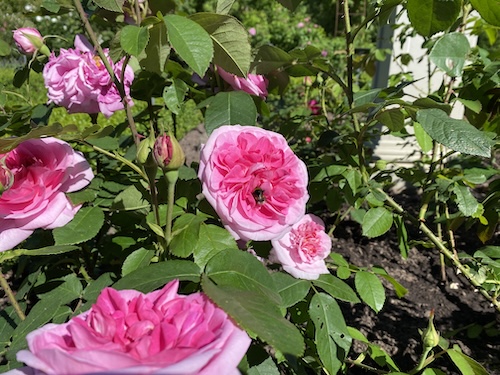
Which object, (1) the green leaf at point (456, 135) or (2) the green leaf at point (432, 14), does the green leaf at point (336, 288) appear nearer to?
(1) the green leaf at point (456, 135)

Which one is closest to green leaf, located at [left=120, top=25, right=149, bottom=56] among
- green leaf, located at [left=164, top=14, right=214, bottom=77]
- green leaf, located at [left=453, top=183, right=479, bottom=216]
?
green leaf, located at [left=164, top=14, right=214, bottom=77]

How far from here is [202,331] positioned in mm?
405

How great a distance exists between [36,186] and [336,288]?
0.52 meters

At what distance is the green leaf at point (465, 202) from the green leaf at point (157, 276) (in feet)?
2.18

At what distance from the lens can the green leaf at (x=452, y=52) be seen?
0.84 meters

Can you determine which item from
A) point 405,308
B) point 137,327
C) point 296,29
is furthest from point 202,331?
point 296,29

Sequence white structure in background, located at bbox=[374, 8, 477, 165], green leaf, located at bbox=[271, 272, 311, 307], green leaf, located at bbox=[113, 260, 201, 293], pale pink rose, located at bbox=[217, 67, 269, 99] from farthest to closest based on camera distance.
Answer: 1. white structure in background, located at bbox=[374, 8, 477, 165]
2. pale pink rose, located at bbox=[217, 67, 269, 99]
3. green leaf, located at bbox=[271, 272, 311, 307]
4. green leaf, located at bbox=[113, 260, 201, 293]

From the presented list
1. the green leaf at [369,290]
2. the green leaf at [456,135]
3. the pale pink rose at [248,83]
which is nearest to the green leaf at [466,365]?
the green leaf at [369,290]

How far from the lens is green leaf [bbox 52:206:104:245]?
734 millimetres

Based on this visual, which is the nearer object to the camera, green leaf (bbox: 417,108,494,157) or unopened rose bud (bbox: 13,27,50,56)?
green leaf (bbox: 417,108,494,157)

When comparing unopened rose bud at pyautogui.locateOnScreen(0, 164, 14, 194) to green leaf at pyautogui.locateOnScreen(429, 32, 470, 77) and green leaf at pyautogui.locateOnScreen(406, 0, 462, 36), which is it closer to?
green leaf at pyautogui.locateOnScreen(406, 0, 462, 36)

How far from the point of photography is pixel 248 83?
2.91ft

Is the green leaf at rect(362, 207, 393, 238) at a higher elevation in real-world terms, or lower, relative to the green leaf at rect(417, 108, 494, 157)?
lower

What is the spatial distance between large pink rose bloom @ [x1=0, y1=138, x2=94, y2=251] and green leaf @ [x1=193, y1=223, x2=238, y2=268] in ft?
0.69
